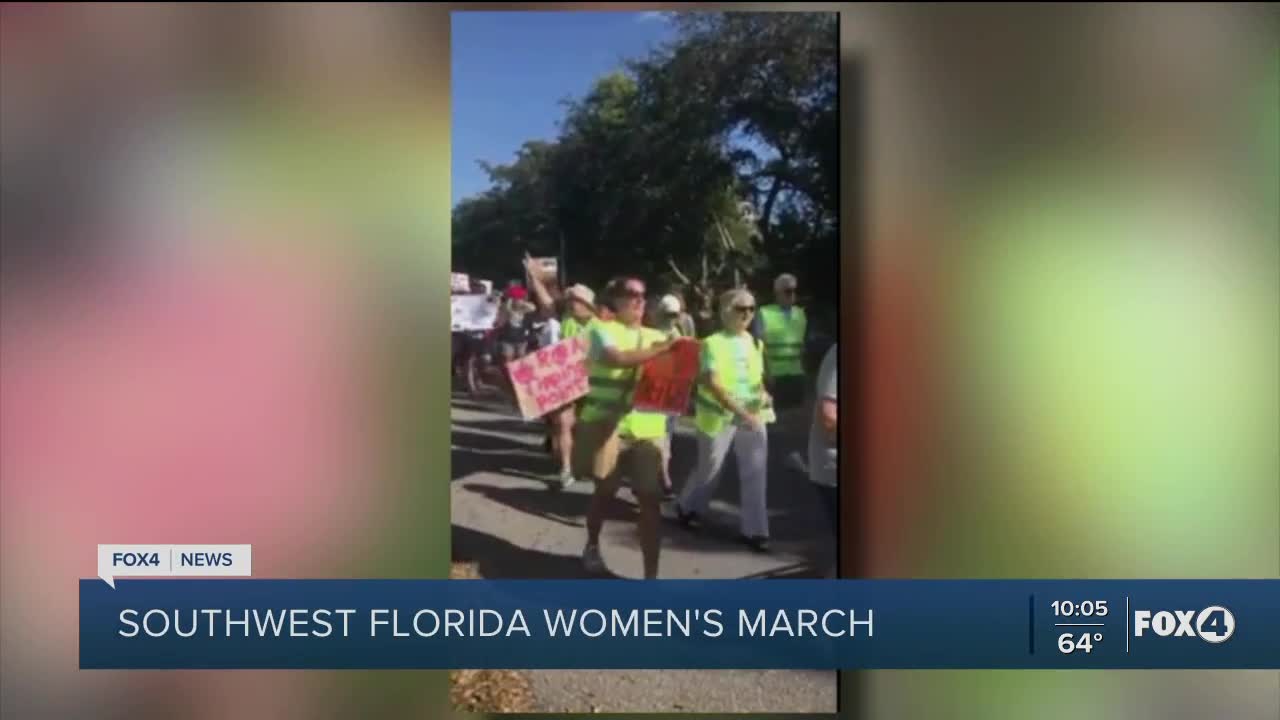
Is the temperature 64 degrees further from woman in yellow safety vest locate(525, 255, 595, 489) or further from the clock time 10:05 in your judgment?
woman in yellow safety vest locate(525, 255, 595, 489)

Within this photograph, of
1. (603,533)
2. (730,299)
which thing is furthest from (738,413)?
(603,533)

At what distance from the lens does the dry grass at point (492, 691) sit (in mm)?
1590

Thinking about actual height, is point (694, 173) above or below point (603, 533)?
above

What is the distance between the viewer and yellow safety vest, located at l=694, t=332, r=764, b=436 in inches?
60.7

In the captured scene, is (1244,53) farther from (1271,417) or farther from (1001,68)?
(1271,417)

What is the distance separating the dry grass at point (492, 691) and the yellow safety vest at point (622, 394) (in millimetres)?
502

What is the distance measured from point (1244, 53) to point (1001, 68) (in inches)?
17.9

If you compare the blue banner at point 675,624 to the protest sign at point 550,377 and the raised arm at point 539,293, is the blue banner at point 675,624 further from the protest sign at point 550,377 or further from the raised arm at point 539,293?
the raised arm at point 539,293

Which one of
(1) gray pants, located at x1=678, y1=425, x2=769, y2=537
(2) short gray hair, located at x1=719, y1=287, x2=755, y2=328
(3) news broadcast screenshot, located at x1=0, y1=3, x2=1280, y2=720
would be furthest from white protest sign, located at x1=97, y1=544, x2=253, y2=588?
(2) short gray hair, located at x1=719, y1=287, x2=755, y2=328

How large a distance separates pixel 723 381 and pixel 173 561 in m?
1.05

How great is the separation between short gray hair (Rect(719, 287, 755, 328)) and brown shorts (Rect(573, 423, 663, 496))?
0.83 feet

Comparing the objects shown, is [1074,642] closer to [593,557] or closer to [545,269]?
[593,557]

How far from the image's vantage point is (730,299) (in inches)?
60.7

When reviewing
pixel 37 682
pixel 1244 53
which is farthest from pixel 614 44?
pixel 37 682
